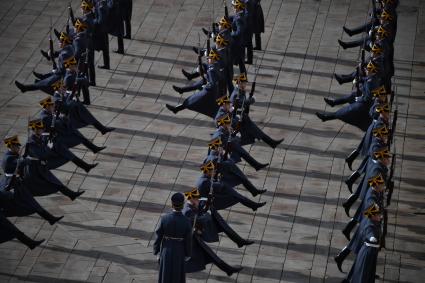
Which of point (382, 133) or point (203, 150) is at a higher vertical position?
point (382, 133)

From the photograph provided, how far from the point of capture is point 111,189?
2808 centimetres

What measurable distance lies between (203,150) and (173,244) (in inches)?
288

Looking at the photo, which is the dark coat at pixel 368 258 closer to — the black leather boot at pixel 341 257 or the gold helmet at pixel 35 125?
the black leather boot at pixel 341 257

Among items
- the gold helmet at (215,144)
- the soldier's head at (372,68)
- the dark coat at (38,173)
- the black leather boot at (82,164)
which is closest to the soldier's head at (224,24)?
the soldier's head at (372,68)

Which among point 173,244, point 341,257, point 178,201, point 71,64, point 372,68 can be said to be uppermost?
point 178,201

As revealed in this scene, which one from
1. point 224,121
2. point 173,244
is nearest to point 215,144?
point 224,121

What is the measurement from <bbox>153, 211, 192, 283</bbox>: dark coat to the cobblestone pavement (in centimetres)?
171

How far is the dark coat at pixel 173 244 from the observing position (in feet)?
74.8

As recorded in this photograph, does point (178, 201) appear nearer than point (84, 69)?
Yes

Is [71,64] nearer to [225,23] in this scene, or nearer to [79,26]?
[79,26]

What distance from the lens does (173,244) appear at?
2291 centimetres

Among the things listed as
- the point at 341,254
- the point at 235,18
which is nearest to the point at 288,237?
the point at 341,254

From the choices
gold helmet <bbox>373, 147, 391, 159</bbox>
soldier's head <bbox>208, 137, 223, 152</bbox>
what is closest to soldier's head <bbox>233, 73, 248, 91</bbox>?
soldier's head <bbox>208, 137, 223, 152</bbox>

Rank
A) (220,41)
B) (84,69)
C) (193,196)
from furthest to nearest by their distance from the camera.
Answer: (84,69), (220,41), (193,196)
